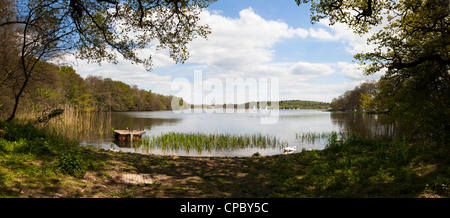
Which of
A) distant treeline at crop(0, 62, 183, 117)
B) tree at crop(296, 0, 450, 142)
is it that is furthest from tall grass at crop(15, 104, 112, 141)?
tree at crop(296, 0, 450, 142)

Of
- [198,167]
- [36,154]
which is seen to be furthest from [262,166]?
[36,154]

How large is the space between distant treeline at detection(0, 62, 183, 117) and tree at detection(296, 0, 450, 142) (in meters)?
19.3

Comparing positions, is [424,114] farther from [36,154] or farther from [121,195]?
[36,154]

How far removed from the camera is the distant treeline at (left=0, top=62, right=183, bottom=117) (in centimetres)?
1891

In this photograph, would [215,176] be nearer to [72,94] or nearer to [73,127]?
[73,127]

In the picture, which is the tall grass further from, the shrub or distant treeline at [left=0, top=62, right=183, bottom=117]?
the shrub

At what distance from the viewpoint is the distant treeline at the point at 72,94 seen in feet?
62.1

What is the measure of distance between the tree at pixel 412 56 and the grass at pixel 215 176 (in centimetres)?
215

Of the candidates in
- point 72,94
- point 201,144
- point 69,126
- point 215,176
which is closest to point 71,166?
point 215,176

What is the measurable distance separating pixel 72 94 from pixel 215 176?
7608cm

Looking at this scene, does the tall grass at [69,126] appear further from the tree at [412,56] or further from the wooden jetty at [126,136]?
the tree at [412,56]
